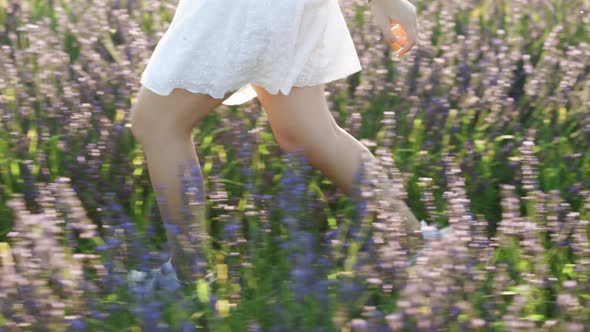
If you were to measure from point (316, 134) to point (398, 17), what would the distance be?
1.36 ft

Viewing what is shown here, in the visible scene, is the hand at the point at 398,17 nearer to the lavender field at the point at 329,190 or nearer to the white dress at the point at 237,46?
the white dress at the point at 237,46

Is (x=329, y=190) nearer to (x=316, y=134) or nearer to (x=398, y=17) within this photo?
(x=316, y=134)

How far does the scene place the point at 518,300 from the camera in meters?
2.24

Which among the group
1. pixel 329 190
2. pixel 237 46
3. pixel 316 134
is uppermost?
pixel 237 46

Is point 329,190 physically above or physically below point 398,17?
below

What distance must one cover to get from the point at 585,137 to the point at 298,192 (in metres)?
1.49

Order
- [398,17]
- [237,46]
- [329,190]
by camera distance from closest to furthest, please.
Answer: [237,46], [398,17], [329,190]

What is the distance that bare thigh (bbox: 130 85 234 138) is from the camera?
2.79m

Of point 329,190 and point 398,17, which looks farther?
point 329,190

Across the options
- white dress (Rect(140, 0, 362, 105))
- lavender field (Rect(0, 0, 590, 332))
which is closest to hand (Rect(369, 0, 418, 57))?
white dress (Rect(140, 0, 362, 105))

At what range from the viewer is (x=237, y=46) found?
2719 millimetres

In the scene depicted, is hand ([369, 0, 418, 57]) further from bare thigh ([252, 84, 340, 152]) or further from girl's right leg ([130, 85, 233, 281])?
girl's right leg ([130, 85, 233, 281])

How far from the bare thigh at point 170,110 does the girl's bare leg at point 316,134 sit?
0.54 ft

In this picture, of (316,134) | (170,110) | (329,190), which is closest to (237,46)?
(170,110)
